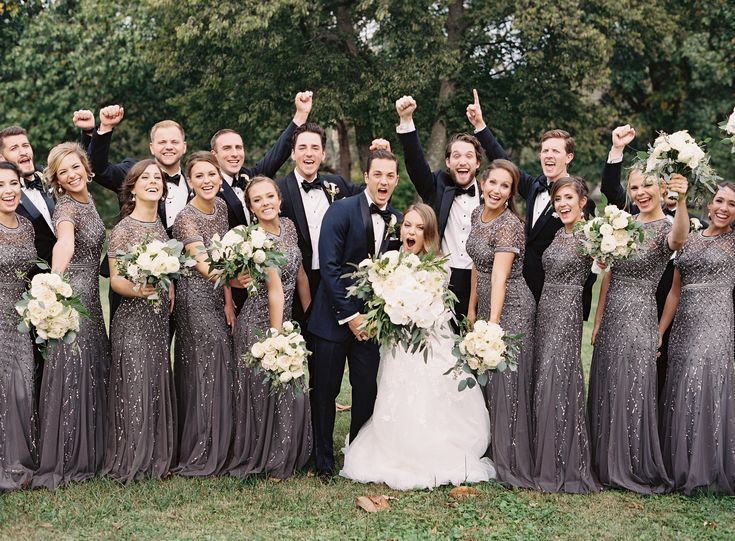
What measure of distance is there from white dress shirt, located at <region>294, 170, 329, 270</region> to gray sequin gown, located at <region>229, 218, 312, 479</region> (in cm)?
49

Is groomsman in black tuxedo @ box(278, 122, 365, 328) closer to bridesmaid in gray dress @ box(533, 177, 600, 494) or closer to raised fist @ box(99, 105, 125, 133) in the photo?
raised fist @ box(99, 105, 125, 133)

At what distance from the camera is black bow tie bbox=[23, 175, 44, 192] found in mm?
6458

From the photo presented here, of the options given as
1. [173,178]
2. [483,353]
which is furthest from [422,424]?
[173,178]

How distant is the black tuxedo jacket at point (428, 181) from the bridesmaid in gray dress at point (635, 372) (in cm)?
145

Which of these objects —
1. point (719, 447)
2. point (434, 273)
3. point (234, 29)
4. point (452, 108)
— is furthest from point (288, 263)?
point (452, 108)

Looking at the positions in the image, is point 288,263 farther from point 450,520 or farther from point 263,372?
point 450,520

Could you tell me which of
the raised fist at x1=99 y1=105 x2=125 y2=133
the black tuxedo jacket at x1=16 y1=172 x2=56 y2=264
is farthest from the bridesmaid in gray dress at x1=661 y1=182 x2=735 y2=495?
the black tuxedo jacket at x1=16 y1=172 x2=56 y2=264

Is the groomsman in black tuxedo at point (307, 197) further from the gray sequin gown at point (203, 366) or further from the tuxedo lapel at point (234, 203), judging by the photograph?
the gray sequin gown at point (203, 366)

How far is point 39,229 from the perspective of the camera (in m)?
6.21

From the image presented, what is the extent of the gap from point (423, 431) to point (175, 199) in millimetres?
2768

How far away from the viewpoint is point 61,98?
69.8ft

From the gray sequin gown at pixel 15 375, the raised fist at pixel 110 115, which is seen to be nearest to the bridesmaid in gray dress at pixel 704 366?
the raised fist at pixel 110 115

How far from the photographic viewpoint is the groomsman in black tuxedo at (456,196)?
258 inches

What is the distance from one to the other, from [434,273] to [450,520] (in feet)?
5.35
